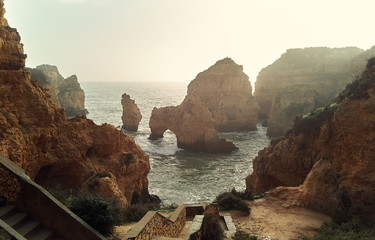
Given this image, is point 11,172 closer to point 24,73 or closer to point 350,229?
point 24,73

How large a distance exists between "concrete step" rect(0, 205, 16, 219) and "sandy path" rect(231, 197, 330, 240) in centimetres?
806

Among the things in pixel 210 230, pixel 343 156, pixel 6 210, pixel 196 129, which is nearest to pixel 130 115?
pixel 196 129

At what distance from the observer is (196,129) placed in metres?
40.1

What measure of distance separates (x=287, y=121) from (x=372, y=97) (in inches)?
1475

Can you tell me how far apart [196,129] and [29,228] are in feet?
113

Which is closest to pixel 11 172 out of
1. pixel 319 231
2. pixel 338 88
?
pixel 319 231

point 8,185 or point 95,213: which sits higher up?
point 8,185

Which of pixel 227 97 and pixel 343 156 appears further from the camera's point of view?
pixel 227 97

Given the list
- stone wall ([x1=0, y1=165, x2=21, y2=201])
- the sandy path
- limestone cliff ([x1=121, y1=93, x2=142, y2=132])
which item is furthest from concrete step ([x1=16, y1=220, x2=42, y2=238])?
limestone cliff ([x1=121, y1=93, x2=142, y2=132])

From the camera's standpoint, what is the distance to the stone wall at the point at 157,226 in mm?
6883

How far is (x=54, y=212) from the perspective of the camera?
6277 mm

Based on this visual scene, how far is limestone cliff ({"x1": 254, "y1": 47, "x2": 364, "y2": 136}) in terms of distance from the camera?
49781mm

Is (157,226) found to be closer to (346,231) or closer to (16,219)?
(16,219)

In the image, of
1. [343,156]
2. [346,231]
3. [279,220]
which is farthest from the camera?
[343,156]
